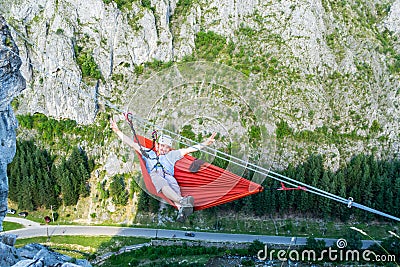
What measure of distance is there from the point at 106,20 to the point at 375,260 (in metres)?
47.1

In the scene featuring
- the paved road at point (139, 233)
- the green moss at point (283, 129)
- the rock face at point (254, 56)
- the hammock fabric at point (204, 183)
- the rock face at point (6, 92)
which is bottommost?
the paved road at point (139, 233)

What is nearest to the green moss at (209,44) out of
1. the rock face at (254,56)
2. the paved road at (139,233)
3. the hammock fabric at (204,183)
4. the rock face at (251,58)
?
the rock face at (251,58)

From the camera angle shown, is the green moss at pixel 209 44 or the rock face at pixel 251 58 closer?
the rock face at pixel 251 58

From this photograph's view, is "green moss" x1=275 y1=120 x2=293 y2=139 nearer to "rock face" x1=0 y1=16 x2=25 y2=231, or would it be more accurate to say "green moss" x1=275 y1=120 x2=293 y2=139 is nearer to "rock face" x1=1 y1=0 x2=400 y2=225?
"rock face" x1=1 y1=0 x2=400 y2=225

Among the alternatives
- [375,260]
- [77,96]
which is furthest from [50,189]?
[375,260]

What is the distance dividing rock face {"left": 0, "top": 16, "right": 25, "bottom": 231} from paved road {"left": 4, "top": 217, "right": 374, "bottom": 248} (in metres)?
37.4

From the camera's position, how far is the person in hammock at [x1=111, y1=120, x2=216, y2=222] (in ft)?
66.9

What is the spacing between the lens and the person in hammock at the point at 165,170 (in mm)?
20406

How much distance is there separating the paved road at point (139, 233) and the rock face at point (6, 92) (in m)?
37.4

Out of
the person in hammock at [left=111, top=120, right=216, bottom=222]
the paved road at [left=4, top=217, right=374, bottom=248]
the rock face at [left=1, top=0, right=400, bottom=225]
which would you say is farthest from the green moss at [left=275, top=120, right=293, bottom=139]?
the person in hammock at [left=111, top=120, right=216, bottom=222]

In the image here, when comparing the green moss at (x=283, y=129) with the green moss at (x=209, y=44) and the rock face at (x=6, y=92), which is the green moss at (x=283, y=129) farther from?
the rock face at (x=6, y=92)

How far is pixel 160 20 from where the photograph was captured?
70.1 metres

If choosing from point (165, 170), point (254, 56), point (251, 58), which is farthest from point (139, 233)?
point (165, 170)

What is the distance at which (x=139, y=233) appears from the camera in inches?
2195
